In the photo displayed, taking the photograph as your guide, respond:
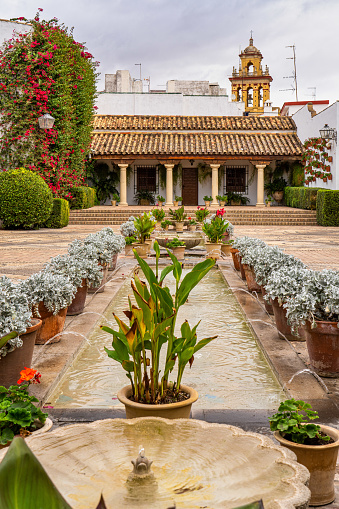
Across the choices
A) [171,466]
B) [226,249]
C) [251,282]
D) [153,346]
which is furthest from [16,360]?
[226,249]

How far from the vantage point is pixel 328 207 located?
2061cm

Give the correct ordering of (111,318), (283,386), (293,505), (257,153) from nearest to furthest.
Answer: (293,505) → (283,386) → (111,318) → (257,153)

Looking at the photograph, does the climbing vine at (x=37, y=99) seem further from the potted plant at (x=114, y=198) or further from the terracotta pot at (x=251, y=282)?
the terracotta pot at (x=251, y=282)

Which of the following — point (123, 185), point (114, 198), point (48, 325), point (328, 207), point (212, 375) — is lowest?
point (212, 375)

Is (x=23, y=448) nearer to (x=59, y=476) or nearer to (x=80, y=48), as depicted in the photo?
(x=59, y=476)

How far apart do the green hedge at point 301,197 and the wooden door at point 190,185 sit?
476 centimetres

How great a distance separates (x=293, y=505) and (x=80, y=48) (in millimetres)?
22941

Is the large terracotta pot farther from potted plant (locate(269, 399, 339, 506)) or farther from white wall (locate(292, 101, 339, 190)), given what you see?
white wall (locate(292, 101, 339, 190))

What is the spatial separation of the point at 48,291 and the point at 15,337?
1.41 m

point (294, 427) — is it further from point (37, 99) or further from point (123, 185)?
point (123, 185)

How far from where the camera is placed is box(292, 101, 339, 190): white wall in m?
21.8

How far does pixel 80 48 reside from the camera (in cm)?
2234

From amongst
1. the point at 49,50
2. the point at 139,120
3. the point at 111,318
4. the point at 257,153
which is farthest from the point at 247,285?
the point at 139,120

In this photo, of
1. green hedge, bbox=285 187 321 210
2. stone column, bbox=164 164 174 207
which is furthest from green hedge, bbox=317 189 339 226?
stone column, bbox=164 164 174 207
